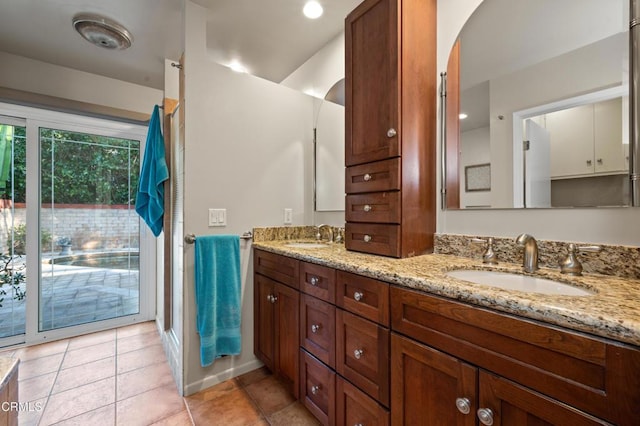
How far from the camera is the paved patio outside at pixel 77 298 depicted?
244cm

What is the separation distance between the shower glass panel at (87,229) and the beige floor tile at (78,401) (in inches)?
43.9

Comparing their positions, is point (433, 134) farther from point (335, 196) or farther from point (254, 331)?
point (254, 331)

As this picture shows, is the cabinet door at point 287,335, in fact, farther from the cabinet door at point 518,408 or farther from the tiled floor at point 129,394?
the cabinet door at point 518,408

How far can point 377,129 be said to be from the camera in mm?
1435

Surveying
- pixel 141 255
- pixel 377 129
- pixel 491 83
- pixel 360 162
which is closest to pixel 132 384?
pixel 141 255

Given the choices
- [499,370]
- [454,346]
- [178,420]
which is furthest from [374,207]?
[178,420]

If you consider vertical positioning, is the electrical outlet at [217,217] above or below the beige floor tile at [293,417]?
above

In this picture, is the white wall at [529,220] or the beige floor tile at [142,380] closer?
the white wall at [529,220]

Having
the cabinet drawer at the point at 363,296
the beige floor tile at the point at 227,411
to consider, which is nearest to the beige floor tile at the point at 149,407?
the beige floor tile at the point at 227,411

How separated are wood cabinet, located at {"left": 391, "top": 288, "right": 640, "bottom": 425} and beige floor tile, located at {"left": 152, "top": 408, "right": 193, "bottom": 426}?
4.00ft

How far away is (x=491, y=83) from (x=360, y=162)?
2.32 ft

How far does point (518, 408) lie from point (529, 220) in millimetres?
765

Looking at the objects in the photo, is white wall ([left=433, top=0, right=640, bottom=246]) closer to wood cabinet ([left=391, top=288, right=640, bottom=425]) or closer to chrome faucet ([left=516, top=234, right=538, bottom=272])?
chrome faucet ([left=516, top=234, right=538, bottom=272])

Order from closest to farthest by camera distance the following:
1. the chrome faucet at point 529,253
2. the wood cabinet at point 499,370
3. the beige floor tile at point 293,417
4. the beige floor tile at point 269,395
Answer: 1. the wood cabinet at point 499,370
2. the chrome faucet at point 529,253
3. the beige floor tile at point 293,417
4. the beige floor tile at point 269,395
